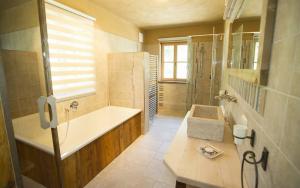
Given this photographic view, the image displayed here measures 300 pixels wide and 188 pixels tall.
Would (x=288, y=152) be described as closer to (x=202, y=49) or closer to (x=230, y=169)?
(x=230, y=169)

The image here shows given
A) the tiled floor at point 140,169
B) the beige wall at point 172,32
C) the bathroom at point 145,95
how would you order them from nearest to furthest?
the bathroom at point 145,95, the tiled floor at point 140,169, the beige wall at point 172,32

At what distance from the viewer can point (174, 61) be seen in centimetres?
471

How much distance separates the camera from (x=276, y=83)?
0.59 meters

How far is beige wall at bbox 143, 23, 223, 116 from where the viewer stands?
4.50m

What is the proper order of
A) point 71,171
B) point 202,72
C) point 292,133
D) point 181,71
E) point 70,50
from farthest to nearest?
point 181,71 < point 202,72 < point 70,50 < point 71,171 < point 292,133

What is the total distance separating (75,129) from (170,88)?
10.1 ft

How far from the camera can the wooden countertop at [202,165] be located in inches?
36.2

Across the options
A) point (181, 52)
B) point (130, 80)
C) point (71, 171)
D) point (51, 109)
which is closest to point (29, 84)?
point (51, 109)

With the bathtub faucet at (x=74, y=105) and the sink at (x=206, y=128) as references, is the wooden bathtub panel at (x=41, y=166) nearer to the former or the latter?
the bathtub faucet at (x=74, y=105)

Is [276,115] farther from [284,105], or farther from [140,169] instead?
[140,169]

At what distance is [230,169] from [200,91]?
350cm

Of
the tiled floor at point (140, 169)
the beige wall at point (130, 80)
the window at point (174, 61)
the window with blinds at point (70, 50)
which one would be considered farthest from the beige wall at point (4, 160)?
the window at point (174, 61)

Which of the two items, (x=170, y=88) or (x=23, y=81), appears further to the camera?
(x=170, y=88)

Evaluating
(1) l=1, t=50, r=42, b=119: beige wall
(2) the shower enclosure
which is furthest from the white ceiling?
(1) l=1, t=50, r=42, b=119: beige wall
